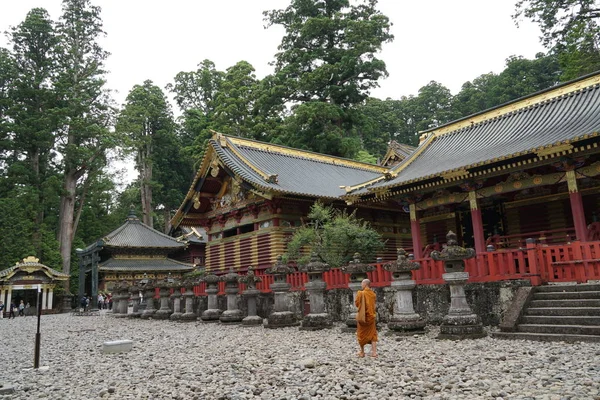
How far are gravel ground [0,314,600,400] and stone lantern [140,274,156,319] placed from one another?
1031 centimetres

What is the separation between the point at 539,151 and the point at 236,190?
48.0ft

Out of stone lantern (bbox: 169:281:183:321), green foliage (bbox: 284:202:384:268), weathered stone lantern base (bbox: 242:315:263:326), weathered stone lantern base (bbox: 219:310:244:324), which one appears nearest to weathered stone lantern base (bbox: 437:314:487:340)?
green foliage (bbox: 284:202:384:268)

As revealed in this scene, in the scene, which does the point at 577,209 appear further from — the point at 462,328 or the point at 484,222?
the point at 462,328

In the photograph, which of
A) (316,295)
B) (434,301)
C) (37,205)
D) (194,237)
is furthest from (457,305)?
(37,205)

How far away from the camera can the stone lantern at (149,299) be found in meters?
20.8

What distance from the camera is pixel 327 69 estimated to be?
34.8 m

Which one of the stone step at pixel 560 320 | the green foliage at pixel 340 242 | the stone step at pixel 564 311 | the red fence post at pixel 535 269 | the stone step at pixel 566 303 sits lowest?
the stone step at pixel 560 320

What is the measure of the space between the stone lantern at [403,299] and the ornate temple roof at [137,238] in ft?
101

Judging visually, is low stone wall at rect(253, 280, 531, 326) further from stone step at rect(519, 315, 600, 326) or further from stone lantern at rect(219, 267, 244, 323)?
stone lantern at rect(219, 267, 244, 323)

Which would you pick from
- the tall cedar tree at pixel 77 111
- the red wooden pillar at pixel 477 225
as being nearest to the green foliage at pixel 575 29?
the red wooden pillar at pixel 477 225

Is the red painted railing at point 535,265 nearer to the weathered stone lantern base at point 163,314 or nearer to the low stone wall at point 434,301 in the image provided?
the low stone wall at point 434,301

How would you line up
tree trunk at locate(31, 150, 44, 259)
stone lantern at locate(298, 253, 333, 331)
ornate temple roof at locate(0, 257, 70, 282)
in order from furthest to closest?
1. tree trunk at locate(31, 150, 44, 259)
2. ornate temple roof at locate(0, 257, 70, 282)
3. stone lantern at locate(298, 253, 333, 331)

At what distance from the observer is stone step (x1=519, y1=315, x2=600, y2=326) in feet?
27.0

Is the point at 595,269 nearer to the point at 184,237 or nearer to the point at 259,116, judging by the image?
the point at 259,116
